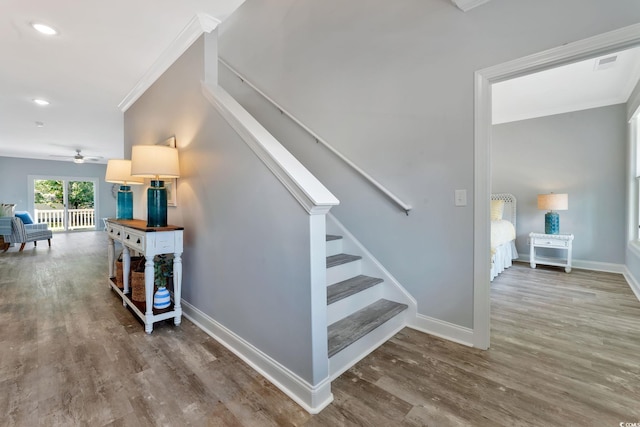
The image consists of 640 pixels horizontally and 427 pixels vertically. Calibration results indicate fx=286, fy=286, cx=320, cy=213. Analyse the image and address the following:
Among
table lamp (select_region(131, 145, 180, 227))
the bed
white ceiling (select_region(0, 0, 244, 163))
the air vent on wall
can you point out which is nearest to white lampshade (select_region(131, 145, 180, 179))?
table lamp (select_region(131, 145, 180, 227))

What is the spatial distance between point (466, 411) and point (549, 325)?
4.89 feet

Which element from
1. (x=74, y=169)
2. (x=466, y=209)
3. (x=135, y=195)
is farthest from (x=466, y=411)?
(x=74, y=169)

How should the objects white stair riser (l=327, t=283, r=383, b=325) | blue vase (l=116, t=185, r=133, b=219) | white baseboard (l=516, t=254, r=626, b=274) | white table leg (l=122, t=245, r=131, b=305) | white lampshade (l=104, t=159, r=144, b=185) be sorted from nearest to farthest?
1. white stair riser (l=327, t=283, r=383, b=325)
2. white table leg (l=122, t=245, r=131, b=305)
3. white lampshade (l=104, t=159, r=144, b=185)
4. blue vase (l=116, t=185, r=133, b=219)
5. white baseboard (l=516, t=254, r=626, b=274)

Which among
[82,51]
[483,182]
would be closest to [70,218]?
[82,51]

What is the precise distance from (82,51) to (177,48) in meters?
0.96

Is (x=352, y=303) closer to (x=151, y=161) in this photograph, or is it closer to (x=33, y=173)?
(x=151, y=161)

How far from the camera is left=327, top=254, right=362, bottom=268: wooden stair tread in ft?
7.36

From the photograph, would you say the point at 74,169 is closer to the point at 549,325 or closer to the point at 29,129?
the point at 29,129

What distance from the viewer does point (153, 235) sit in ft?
7.08

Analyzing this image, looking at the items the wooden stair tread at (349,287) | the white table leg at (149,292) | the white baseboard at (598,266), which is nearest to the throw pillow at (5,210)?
the white table leg at (149,292)

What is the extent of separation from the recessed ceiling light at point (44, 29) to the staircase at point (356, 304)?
2819mm

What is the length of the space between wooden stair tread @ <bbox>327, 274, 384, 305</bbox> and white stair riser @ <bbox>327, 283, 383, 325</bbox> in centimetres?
3

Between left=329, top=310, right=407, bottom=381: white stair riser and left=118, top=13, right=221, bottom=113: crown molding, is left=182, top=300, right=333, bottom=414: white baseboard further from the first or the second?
left=118, top=13, right=221, bottom=113: crown molding

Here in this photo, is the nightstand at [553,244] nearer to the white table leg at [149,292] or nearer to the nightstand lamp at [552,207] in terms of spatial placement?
the nightstand lamp at [552,207]
